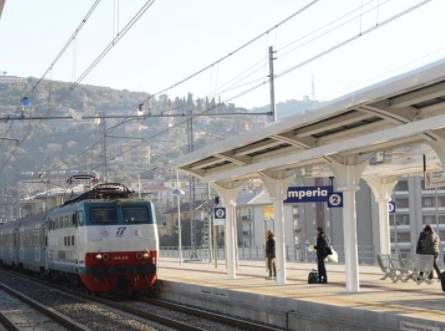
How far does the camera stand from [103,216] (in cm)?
2481

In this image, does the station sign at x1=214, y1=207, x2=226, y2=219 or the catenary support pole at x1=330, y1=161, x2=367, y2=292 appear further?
the station sign at x1=214, y1=207, x2=226, y2=219

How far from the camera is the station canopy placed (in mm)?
13695

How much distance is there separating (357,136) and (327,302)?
3197 millimetres

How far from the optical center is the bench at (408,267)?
19.5m

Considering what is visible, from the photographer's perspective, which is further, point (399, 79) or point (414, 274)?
point (414, 274)

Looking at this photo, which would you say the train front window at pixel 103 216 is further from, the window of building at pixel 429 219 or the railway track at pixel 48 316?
the window of building at pixel 429 219

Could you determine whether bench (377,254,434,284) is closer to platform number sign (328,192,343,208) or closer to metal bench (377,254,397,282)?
metal bench (377,254,397,282)

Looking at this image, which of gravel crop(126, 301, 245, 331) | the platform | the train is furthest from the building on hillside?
the platform

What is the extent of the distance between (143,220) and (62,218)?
4.10 meters

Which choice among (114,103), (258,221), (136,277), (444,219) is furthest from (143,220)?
(114,103)

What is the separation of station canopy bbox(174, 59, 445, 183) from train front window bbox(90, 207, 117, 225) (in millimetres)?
2535

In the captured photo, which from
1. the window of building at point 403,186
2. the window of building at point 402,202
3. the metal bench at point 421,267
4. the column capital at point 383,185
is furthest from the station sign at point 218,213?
the window of building at point 402,202

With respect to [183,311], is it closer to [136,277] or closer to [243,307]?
[243,307]

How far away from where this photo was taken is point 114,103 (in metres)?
199
